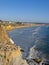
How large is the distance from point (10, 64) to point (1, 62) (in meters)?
1.15

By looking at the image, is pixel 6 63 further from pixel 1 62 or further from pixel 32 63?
pixel 32 63

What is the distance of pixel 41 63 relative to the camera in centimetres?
2661

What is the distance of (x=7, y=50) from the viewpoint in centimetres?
1461

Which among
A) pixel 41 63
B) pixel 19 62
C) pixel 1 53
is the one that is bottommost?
pixel 41 63

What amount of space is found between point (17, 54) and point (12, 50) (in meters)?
0.84

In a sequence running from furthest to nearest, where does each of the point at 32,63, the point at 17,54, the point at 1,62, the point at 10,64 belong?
the point at 32,63, the point at 17,54, the point at 10,64, the point at 1,62

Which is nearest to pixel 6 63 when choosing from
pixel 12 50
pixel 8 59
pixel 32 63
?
pixel 8 59

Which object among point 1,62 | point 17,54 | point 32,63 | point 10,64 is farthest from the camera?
point 32,63

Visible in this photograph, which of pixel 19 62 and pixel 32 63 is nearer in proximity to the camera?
pixel 19 62

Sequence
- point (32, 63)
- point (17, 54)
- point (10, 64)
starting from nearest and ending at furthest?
1. point (10, 64)
2. point (17, 54)
3. point (32, 63)

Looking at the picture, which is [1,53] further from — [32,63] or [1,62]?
[32,63]

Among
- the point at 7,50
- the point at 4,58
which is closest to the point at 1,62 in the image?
the point at 4,58

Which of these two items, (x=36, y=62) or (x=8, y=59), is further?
Answer: (x=36, y=62)

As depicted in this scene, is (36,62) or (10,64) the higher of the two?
(10,64)
